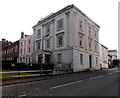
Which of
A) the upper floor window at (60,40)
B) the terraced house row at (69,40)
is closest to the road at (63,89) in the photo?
the terraced house row at (69,40)

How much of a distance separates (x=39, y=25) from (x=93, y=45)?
50.7 ft

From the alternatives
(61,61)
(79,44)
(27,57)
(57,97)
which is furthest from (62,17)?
(57,97)

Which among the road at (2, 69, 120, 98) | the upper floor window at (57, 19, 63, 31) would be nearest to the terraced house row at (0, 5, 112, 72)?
the upper floor window at (57, 19, 63, 31)

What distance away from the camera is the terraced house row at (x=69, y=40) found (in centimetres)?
2448

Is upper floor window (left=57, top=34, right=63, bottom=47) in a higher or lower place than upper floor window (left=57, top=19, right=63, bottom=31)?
lower

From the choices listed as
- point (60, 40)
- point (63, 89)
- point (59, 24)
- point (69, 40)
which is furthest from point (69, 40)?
point (63, 89)

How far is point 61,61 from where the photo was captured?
25.7 m

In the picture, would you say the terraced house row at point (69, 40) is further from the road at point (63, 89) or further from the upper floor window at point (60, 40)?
the road at point (63, 89)

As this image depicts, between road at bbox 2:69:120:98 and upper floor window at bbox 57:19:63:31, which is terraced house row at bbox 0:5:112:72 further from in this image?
road at bbox 2:69:120:98

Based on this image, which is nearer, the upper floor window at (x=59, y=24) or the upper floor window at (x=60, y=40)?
the upper floor window at (x=60, y=40)

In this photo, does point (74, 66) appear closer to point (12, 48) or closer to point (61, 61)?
point (61, 61)

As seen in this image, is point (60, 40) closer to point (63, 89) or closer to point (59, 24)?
point (59, 24)

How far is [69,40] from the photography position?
80.9 ft

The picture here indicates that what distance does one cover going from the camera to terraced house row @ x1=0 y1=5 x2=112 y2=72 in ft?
80.3
